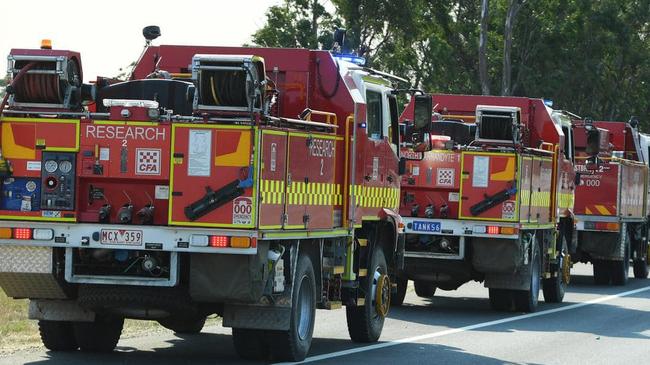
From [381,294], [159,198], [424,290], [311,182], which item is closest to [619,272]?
[424,290]

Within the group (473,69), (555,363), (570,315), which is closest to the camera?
(555,363)

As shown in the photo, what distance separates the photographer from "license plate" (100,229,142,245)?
38.9 ft

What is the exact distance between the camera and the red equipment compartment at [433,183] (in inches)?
777

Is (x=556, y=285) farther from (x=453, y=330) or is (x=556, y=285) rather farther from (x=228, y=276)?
(x=228, y=276)

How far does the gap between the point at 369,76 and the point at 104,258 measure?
15.2 feet

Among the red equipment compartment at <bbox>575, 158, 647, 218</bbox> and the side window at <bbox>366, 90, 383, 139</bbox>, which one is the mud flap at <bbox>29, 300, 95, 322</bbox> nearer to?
the side window at <bbox>366, 90, 383, 139</bbox>

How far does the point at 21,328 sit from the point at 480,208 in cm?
677

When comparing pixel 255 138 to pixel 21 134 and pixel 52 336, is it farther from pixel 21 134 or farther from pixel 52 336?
pixel 52 336

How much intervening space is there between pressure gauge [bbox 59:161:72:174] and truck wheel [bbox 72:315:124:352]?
1947mm

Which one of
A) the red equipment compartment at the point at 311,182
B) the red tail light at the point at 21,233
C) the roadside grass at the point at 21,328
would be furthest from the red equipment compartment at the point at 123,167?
the roadside grass at the point at 21,328

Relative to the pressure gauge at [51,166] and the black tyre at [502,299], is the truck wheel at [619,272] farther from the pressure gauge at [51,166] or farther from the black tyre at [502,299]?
the pressure gauge at [51,166]

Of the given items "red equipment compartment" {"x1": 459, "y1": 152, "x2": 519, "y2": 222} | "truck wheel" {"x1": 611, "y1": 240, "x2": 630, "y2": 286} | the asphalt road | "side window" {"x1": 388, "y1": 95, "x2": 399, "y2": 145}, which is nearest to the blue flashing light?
"side window" {"x1": 388, "y1": 95, "x2": 399, "y2": 145}

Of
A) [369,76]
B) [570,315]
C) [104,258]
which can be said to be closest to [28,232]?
[104,258]

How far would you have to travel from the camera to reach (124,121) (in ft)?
39.1
